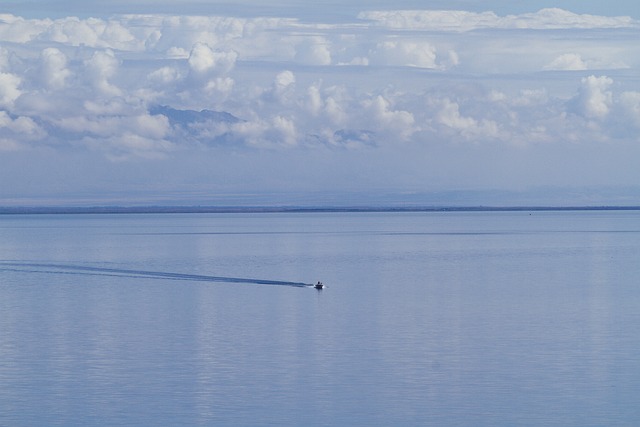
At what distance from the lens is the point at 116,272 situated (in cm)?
5847

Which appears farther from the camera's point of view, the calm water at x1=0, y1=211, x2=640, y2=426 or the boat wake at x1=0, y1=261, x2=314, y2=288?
the boat wake at x1=0, y1=261, x2=314, y2=288

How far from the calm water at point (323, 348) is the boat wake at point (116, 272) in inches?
12.7

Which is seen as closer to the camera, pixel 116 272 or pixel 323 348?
pixel 323 348

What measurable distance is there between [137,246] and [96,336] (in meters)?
63.6

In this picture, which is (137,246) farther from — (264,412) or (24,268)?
(264,412)

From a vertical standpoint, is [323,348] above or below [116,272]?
below

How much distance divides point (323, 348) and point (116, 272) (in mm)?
31476

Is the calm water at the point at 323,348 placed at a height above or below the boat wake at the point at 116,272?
below

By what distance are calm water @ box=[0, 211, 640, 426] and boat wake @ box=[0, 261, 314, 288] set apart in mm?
323

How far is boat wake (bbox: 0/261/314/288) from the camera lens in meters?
51.3

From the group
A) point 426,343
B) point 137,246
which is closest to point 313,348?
point 426,343

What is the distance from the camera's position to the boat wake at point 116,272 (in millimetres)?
51312

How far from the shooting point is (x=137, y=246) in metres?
94.1

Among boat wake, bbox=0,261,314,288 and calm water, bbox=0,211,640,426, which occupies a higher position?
boat wake, bbox=0,261,314,288
